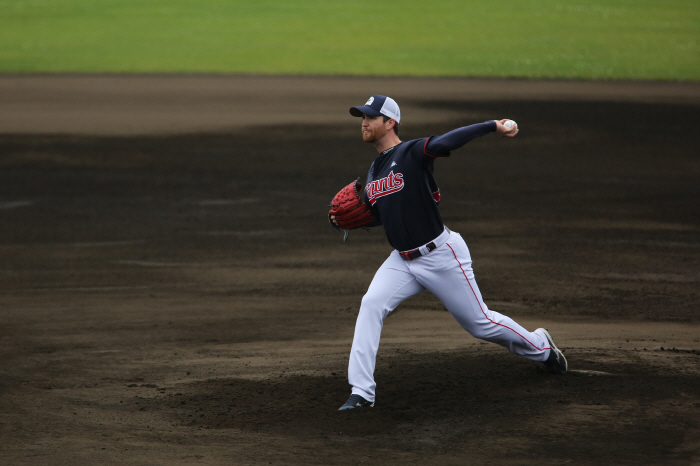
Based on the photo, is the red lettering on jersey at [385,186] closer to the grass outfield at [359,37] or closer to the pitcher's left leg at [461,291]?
the pitcher's left leg at [461,291]

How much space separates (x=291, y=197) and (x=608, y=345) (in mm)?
7229

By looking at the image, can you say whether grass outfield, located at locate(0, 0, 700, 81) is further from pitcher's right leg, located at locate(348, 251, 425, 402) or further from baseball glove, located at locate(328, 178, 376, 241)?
pitcher's right leg, located at locate(348, 251, 425, 402)

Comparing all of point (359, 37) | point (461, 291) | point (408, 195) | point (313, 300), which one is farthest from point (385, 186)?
point (359, 37)

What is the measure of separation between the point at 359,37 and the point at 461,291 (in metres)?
32.5

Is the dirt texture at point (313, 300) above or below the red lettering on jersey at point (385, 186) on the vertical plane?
below

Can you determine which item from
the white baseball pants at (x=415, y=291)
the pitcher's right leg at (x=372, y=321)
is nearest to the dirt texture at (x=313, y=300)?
the pitcher's right leg at (x=372, y=321)

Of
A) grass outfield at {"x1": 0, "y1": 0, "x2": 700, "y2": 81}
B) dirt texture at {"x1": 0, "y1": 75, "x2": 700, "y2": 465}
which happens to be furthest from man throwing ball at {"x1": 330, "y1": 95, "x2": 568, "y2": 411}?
grass outfield at {"x1": 0, "y1": 0, "x2": 700, "y2": 81}

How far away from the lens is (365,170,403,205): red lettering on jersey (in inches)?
213

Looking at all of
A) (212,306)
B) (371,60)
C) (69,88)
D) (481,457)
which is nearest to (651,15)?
(371,60)

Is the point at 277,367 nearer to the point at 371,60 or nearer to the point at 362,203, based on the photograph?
the point at 362,203

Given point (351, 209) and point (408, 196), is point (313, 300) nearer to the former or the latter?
point (351, 209)

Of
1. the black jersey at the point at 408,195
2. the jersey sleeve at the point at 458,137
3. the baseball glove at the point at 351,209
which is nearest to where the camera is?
the jersey sleeve at the point at 458,137

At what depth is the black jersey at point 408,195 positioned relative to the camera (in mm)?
5379

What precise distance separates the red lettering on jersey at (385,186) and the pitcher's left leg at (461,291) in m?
0.46
